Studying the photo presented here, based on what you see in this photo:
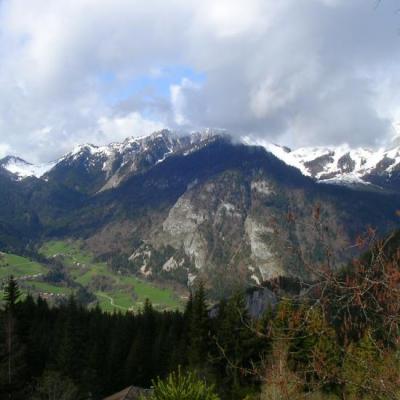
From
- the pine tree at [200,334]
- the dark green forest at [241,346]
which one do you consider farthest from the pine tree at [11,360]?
the pine tree at [200,334]

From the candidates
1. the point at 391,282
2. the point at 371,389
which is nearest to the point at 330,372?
the point at 371,389

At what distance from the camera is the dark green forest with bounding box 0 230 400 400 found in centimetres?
674

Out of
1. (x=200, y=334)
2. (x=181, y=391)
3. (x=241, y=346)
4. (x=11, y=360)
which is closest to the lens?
(x=181, y=391)

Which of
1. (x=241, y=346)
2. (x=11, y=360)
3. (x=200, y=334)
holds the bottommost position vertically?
(x=11, y=360)

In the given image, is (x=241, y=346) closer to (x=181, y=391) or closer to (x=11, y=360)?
(x=11, y=360)

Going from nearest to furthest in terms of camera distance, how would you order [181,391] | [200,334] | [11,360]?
1. [181,391]
2. [11,360]
3. [200,334]

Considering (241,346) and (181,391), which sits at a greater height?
(181,391)

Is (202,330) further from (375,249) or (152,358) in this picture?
(375,249)

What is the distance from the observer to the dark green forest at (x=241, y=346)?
6742 millimetres

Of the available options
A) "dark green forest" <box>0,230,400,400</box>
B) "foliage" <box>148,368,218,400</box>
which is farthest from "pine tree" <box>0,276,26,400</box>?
"foliage" <box>148,368,218,400</box>

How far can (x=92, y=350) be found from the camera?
221ft

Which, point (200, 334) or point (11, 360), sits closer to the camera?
point (11, 360)

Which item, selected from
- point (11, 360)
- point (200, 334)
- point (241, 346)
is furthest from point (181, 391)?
point (200, 334)

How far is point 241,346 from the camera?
5275 centimetres
